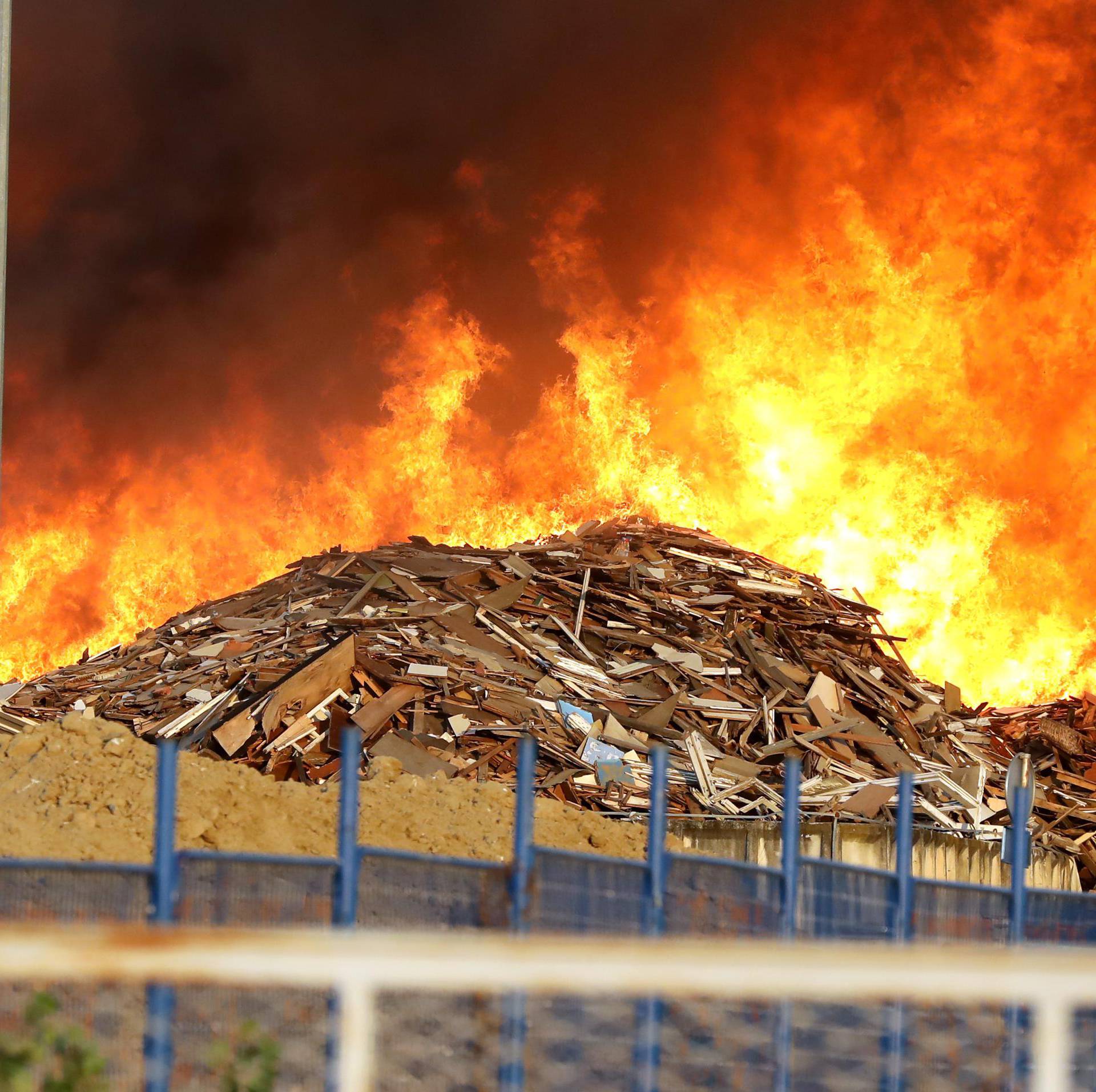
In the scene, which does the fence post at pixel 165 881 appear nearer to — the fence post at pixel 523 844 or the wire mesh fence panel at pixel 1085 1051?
the fence post at pixel 523 844

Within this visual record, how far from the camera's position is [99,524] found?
29.2 meters

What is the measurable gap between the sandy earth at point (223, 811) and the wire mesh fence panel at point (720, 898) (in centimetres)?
556

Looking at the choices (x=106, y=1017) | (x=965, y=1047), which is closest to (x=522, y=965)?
(x=106, y=1017)

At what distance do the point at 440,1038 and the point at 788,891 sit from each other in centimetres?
162

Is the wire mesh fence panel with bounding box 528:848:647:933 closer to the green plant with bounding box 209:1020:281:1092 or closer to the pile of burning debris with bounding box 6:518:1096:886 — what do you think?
the green plant with bounding box 209:1020:281:1092

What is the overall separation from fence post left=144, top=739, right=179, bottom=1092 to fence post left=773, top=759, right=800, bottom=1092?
231 centimetres

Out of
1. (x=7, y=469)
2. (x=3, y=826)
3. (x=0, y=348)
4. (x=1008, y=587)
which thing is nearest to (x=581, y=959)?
(x=0, y=348)

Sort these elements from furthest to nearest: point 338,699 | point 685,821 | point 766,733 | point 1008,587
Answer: point 1008,587 < point 766,733 < point 338,699 < point 685,821

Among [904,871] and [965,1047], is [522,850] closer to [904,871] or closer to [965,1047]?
[904,871]

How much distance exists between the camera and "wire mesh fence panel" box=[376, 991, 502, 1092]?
5500 millimetres

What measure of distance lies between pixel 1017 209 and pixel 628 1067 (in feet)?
80.6

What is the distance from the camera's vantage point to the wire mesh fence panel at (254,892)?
5727mm

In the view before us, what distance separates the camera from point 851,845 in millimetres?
14195

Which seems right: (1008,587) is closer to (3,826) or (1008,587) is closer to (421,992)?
(3,826)
